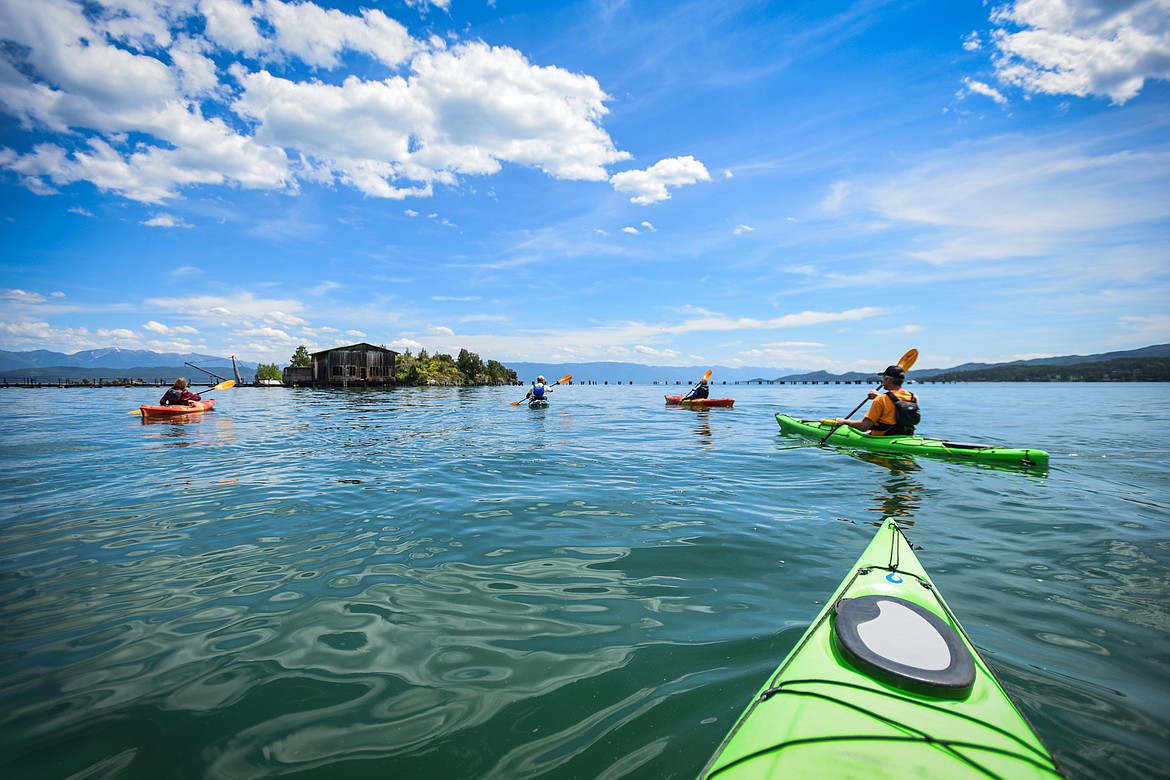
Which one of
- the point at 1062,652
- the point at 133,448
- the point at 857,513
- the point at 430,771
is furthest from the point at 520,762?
the point at 133,448

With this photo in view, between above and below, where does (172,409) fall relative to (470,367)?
below

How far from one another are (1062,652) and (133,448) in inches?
705

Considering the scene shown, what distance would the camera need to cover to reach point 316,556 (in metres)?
5.19

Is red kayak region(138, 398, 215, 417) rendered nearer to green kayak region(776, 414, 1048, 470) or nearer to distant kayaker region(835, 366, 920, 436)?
green kayak region(776, 414, 1048, 470)

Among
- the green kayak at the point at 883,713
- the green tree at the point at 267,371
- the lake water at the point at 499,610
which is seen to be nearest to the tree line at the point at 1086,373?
the lake water at the point at 499,610

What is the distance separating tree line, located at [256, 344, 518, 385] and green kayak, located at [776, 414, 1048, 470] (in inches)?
2585

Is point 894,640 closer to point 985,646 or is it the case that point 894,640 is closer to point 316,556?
point 985,646

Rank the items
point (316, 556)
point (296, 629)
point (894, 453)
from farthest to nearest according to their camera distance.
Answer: point (894, 453) → point (316, 556) → point (296, 629)

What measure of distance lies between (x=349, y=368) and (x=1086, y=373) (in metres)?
213

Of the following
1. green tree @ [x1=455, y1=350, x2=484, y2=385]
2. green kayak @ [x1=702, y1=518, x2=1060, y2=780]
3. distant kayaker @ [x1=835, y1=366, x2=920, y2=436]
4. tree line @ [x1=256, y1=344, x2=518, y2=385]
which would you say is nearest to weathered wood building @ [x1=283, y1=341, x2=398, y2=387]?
tree line @ [x1=256, y1=344, x2=518, y2=385]

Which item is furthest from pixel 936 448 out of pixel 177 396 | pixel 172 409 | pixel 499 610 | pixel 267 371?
pixel 267 371

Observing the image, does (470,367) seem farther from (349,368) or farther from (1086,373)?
(1086,373)

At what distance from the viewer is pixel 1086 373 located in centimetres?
14875

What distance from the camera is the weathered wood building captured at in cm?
6031
